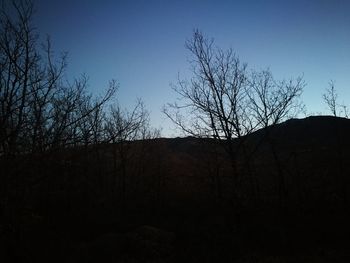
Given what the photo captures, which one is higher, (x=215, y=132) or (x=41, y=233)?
(x=215, y=132)

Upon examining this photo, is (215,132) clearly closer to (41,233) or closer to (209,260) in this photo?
(209,260)

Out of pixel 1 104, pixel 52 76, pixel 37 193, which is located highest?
pixel 52 76

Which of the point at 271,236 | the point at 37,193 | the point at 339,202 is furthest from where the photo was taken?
the point at 339,202

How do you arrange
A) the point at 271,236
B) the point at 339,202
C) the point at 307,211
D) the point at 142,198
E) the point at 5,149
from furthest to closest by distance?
the point at 142,198 < the point at 339,202 < the point at 307,211 < the point at 271,236 < the point at 5,149

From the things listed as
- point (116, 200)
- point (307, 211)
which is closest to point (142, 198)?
point (116, 200)

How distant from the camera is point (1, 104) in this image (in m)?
7.89

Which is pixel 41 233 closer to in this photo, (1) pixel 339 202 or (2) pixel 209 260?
(2) pixel 209 260

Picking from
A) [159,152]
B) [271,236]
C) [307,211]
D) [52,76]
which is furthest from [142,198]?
[52,76]

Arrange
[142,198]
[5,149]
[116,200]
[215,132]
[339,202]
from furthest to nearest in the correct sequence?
[142,198] < [116,200] < [339,202] < [215,132] < [5,149]

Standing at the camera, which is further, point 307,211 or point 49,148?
point 307,211

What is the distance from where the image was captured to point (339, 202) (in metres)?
21.7

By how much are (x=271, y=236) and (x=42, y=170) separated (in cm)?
927

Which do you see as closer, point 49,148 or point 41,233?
point 49,148

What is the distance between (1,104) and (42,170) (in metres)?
2.04
